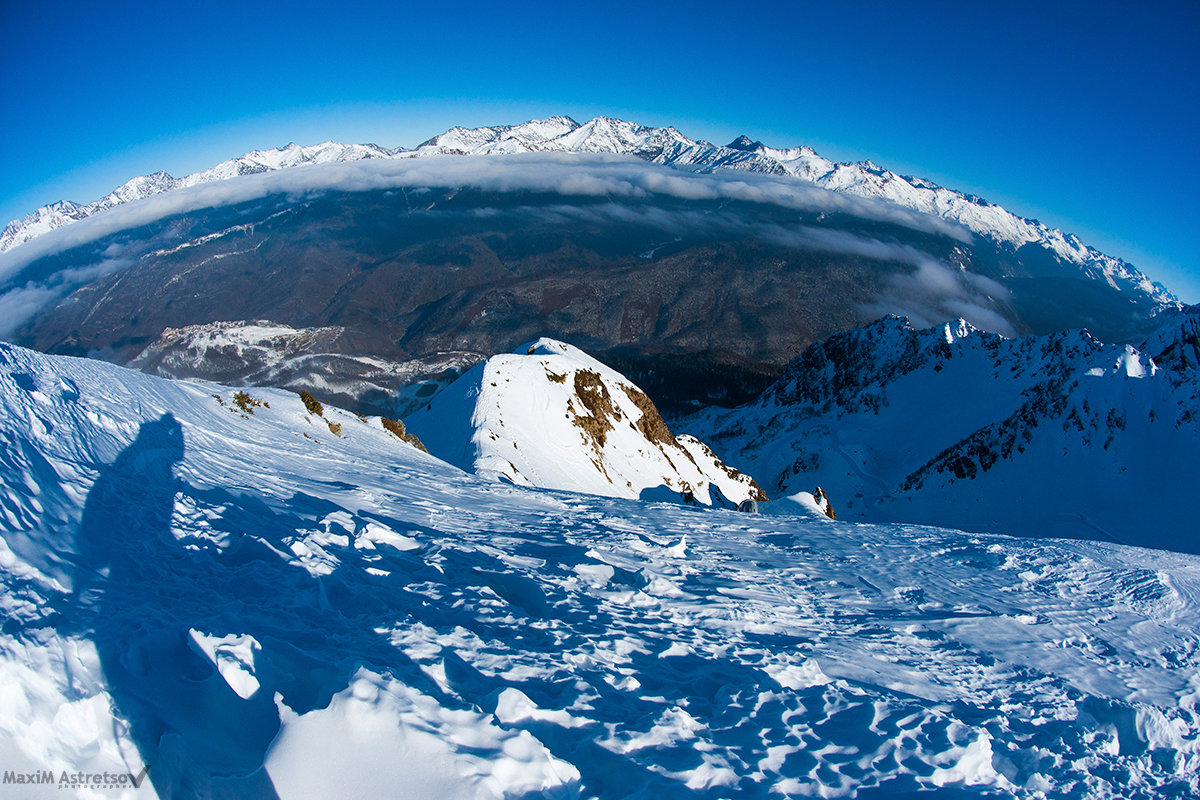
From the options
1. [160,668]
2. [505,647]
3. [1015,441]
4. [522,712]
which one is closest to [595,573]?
[505,647]

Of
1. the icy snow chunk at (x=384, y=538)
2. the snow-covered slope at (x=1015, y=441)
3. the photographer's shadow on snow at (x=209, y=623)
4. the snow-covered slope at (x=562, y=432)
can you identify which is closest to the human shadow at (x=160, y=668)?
the photographer's shadow on snow at (x=209, y=623)

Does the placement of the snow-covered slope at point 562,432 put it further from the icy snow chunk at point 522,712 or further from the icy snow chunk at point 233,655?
the icy snow chunk at point 522,712

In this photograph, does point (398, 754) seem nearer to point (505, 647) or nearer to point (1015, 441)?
point (505, 647)

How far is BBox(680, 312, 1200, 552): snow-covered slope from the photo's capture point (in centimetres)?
4931

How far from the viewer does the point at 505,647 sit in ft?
18.4

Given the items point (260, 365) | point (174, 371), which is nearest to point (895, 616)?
point (260, 365)

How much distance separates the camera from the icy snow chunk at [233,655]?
4199mm

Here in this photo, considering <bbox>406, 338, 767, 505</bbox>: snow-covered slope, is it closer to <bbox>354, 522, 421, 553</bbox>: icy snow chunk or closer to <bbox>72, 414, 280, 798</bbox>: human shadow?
<bbox>354, 522, 421, 553</bbox>: icy snow chunk

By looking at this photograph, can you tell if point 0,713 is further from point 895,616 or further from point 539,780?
point 895,616

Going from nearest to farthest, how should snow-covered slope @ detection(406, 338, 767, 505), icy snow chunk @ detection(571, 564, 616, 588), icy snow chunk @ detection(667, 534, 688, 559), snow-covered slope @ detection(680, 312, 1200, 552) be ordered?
icy snow chunk @ detection(571, 564, 616, 588) < icy snow chunk @ detection(667, 534, 688, 559) < snow-covered slope @ detection(406, 338, 767, 505) < snow-covered slope @ detection(680, 312, 1200, 552)

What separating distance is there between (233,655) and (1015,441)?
70.7 metres

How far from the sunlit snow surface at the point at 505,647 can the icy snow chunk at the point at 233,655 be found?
2 cm

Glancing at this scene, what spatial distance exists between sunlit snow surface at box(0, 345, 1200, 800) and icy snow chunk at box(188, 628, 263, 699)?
0.02 m

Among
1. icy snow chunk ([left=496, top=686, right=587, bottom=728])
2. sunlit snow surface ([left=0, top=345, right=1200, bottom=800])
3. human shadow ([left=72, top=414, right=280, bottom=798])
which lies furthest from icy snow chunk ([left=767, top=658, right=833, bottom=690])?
human shadow ([left=72, top=414, right=280, bottom=798])
